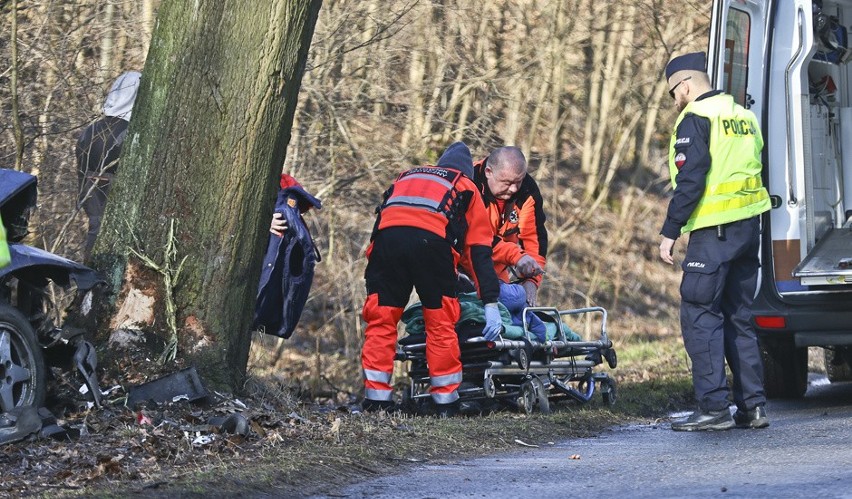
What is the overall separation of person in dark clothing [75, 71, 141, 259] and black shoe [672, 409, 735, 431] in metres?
3.83

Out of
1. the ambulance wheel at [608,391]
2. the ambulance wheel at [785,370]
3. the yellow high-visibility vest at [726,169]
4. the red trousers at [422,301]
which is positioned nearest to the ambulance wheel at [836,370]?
the ambulance wheel at [785,370]

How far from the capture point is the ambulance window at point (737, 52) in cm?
849

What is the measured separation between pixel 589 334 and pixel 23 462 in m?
11.6

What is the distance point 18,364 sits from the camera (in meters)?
5.90

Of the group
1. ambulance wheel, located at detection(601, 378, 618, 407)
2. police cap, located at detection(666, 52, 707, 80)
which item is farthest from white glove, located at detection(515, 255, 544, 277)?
police cap, located at detection(666, 52, 707, 80)

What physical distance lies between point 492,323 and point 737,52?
2.38m

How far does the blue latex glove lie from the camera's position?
26.0 feet

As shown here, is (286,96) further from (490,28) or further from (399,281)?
(490,28)

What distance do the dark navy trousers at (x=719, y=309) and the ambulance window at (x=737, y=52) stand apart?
1.35 metres

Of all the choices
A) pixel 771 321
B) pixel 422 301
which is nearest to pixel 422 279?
pixel 422 301

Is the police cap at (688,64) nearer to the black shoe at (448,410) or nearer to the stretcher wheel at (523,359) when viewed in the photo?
the stretcher wheel at (523,359)

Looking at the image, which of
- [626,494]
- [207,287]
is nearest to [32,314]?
[207,287]

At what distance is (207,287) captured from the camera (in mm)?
6906

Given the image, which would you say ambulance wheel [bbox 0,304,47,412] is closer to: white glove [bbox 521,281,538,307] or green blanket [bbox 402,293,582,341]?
green blanket [bbox 402,293,582,341]
